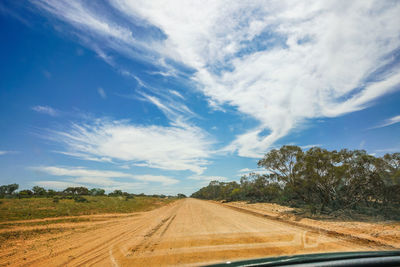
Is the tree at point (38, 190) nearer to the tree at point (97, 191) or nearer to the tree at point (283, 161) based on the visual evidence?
the tree at point (97, 191)

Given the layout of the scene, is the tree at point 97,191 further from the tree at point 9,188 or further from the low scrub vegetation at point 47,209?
the low scrub vegetation at point 47,209

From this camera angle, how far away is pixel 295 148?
62.1 feet

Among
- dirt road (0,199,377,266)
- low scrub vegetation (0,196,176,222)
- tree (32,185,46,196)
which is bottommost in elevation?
dirt road (0,199,377,266)

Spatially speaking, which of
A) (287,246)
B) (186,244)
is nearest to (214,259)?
(186,244)

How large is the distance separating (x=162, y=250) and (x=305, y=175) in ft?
49.1

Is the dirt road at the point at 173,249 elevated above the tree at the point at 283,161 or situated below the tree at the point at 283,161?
below

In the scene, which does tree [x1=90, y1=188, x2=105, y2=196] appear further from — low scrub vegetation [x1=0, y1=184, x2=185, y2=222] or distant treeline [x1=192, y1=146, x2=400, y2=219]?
distant treeline [x1=192, y1=146, x2=400, y2=219]

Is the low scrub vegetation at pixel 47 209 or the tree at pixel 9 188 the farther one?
the tree at pixel 9 188

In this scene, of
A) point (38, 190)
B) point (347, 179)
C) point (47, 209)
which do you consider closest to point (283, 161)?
point (347, 179)

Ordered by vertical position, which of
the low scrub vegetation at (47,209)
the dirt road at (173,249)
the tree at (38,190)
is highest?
the tree at (38,190)

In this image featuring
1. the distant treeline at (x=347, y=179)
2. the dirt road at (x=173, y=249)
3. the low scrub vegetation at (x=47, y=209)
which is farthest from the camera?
the low scrub vegetation at (x=47, y=209)

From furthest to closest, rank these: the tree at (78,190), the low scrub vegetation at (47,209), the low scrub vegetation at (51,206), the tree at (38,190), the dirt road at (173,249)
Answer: the tree at (78,190) → the tree at (38,190) → the low scrub vegetation at (51,206) → the low scrub vegetation at (47,209) → the dirt road at (173,249)

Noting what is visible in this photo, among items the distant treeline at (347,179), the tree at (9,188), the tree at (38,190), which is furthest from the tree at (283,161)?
the tree at (9,188)

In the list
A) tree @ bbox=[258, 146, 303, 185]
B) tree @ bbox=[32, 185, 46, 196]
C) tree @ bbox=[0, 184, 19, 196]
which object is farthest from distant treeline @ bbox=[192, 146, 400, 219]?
tree @ bbox=[0, 184, 19, 196]
